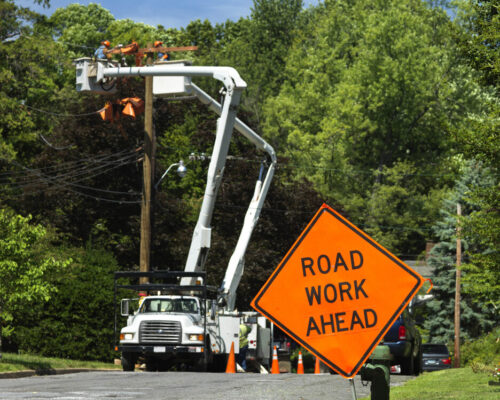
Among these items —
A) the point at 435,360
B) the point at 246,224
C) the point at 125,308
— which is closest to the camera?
the point at 125,308

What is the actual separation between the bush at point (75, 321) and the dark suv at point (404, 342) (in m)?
10.6

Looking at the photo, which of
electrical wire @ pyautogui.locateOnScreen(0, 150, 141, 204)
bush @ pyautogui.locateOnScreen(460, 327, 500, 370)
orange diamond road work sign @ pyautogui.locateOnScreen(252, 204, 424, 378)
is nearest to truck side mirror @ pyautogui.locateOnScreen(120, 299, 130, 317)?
bush @ pyautogui.locateOnScreen(460, 327, 500, 370)

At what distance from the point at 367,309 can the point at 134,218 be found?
118 feet

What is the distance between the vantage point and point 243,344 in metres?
27.1

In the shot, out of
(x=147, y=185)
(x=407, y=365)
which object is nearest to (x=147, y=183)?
(x=147, y=185)

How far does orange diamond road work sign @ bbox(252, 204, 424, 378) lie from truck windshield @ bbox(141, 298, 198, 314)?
15857mm

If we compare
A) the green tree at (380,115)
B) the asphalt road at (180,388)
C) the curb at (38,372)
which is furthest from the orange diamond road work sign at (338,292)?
the green tree at (380,115)

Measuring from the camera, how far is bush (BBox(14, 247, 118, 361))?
1219 inches

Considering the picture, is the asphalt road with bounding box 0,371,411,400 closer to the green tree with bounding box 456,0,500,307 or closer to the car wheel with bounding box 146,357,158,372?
the green tree with bounding box 456,0,500,307

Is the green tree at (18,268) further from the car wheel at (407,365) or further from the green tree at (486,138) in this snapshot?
the green tree at (486,138)

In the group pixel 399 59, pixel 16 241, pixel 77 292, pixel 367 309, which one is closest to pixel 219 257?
pixel 77 292

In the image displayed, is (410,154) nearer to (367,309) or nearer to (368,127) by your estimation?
(368,127)

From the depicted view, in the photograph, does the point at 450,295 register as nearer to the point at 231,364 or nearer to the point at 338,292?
the point at 231,364

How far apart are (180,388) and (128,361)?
892 centimetres
